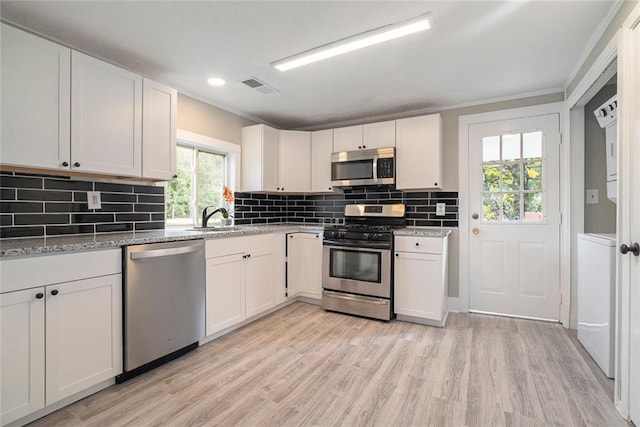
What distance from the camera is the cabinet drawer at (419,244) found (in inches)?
111

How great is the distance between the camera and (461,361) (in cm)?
219

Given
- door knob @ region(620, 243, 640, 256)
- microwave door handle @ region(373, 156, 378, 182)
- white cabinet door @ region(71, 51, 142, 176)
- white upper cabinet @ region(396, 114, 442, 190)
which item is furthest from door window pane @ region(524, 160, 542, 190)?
white cabinet door @ region(71, 51, 142, 176)

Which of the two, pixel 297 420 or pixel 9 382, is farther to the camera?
pixel 297 420

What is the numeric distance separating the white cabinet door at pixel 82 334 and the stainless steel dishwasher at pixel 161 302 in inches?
2.3

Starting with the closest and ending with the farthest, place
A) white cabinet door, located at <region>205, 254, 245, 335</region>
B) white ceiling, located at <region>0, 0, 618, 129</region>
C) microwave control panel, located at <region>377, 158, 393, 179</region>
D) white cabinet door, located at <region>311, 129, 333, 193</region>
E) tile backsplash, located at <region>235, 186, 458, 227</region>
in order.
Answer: white ceiling, located at <region>0, 0, 618, 129</region> < white cabinet door, located at <region>205, 254, 245, 335</region> < microwave control panel, located at <region>377, 158, 393, 179</region> < tile backsplash, located at <region>235, 186, 458, 227</region> < white cabinet door, located at <region>311, 129, 333, 193</region>

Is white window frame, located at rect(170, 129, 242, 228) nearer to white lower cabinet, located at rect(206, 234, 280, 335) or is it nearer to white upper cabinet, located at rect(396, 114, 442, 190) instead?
white lower cabinet, located at rect(206, 234, 280, 335)

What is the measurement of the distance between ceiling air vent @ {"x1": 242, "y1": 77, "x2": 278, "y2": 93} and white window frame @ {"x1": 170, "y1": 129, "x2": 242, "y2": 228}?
73 cm

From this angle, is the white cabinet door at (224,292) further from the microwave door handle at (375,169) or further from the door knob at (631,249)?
the door knob at (631,249)

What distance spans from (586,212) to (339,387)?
2.69 meters

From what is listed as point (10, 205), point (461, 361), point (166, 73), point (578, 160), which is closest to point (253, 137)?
point (166, 73)

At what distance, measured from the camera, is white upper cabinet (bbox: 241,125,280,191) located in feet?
11.5

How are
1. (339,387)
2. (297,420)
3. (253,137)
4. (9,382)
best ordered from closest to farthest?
1. (9,382)
2. (297,420)
3. (339,387)
4. (253,137)

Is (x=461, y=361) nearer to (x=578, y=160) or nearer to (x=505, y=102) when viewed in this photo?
(x=578, y=160)

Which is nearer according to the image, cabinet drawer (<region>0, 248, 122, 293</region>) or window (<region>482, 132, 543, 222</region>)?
cabinet drawer (<region>0, 248, 122, 293</region>)
